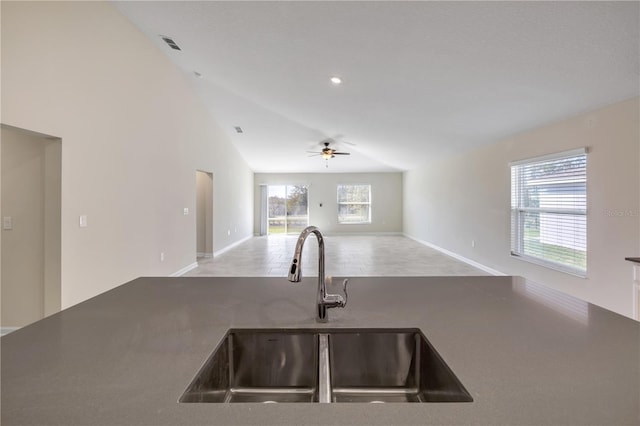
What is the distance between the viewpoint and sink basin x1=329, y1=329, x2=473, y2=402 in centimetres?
101

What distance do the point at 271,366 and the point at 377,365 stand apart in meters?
0.36

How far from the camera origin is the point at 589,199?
3346mm

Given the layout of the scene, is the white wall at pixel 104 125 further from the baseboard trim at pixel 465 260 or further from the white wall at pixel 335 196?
the white wall at pixel 335 196

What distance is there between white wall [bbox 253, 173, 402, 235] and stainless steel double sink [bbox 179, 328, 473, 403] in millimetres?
10249

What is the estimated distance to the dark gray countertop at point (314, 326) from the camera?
584mm

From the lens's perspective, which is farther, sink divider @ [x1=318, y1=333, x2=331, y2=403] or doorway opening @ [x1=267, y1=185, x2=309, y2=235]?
doorway opening @ [x1=267, y1=185, x2=309, y2=235]

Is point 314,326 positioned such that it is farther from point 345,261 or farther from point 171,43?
point 345,261

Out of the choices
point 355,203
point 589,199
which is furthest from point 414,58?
point 355,203

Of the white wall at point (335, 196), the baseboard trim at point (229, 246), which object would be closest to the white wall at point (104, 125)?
the baseboard trim at point (229, 246)

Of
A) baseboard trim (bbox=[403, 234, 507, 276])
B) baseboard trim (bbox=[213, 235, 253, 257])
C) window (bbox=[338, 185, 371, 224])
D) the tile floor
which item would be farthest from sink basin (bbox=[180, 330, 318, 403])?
window (bbox=[338, 185, 371, 224])

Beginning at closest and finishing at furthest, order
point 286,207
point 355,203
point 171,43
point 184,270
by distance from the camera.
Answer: point 171,43 < point 184,270 < point 286,207 < point 355,203

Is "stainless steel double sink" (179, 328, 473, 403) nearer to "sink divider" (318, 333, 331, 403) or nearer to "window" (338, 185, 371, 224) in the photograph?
"sink divider" (318, 333, 331, 403)

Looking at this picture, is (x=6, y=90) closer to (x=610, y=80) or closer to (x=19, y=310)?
(x=19, y=310)

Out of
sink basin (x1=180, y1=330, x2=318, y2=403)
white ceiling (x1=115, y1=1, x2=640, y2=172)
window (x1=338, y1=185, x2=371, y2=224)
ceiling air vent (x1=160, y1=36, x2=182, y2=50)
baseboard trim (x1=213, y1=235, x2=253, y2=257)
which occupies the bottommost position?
baseboard trim (x1=213, y1=235, x2=253, y2=257)
